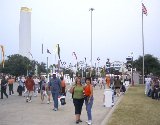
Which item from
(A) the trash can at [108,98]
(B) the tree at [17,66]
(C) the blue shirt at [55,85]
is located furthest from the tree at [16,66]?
(C) the blue shirt at [55,85]

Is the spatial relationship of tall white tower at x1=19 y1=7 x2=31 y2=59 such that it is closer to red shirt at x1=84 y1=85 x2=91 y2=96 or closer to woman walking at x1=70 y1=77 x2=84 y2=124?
woman walking at x1=70 y1=77 x2=84 y2=124

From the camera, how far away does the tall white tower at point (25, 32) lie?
5965 inches

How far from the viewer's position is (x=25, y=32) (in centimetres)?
16338

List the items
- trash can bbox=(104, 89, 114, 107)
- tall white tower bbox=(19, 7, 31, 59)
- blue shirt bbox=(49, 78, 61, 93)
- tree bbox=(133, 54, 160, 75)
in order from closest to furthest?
blue shirt bbox=(49, 78, 61, 93) < trash can bbox=(104, 89, 114, 107) < tree bbox=(133, 54, 160, 75) < tall white tower bbox=(19, 7, 31, 59)

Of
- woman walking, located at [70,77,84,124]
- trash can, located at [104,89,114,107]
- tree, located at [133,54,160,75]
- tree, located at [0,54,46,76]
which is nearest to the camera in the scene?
woman walking, located at [70,77,84,124]

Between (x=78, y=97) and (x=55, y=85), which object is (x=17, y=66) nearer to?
(x=55, y=85)

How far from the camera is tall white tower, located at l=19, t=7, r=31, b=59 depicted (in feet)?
497

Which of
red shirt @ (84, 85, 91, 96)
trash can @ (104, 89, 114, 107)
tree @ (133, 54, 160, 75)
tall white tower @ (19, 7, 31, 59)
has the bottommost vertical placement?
trash can @ (104, 89, 114, 107)

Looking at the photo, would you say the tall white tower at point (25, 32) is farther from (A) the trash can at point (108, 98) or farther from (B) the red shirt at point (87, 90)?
(B) the red shirt at point (87, 90)

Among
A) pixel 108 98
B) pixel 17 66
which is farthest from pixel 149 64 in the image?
pixel 108 98

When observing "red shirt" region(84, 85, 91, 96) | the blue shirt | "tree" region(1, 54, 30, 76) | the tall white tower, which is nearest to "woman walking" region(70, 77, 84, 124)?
"red shirt" region(84, 85, 91, 96)

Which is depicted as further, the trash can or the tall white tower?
the tall white tower

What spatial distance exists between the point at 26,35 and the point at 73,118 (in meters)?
147

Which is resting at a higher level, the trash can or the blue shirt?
the blue shirt
